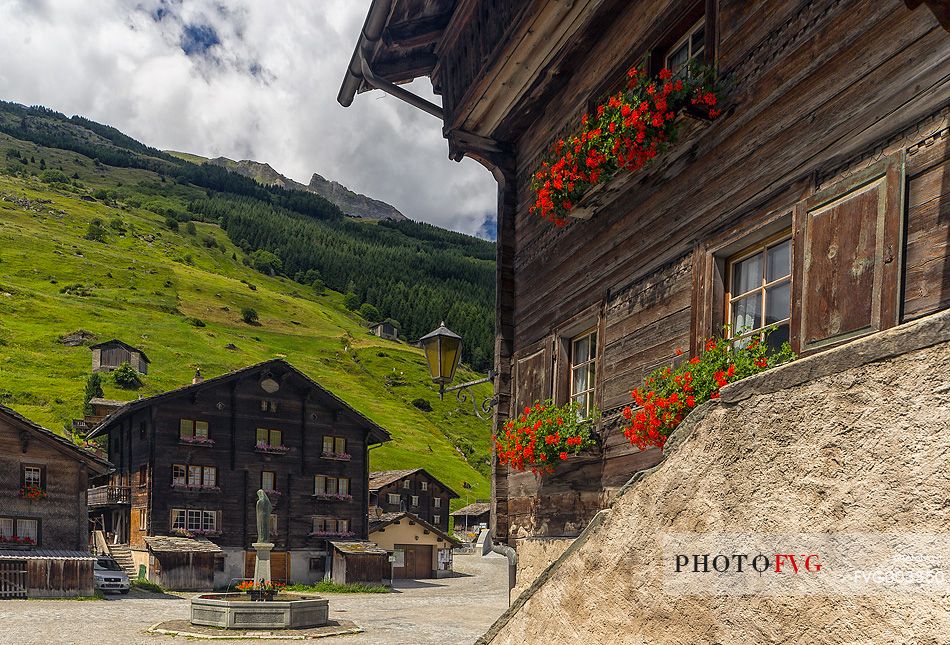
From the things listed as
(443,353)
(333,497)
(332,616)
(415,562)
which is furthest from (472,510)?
(443,353)

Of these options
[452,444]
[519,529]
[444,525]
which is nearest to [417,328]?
[452,444]

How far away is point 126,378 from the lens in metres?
92.8

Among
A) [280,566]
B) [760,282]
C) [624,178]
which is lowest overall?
[280,566]

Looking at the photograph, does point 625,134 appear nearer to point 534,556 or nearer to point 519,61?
point 519,61

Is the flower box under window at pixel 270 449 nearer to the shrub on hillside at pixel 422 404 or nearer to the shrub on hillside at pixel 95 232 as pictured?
the shrub on hillside at pixel 422 404

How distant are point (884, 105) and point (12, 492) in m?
37.1

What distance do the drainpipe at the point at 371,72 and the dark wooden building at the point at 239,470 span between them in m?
34.0

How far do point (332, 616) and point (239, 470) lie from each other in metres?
17.1

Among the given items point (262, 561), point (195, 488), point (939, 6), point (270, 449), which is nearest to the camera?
point (939, 6)

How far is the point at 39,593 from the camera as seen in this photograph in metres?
32.5

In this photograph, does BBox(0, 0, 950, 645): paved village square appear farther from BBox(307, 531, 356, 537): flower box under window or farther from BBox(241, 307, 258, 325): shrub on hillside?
BBox(241, 307, 258, 325): shrub on hillside

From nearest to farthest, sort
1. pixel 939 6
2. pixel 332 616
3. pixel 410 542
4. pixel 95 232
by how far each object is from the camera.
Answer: pixel 939 6 → pixel 332 616 → pixel 410 542 → pixel 95 232

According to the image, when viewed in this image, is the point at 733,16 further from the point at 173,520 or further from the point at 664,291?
the point at 173,520

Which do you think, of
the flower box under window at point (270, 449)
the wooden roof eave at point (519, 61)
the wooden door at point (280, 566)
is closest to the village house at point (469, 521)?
the wooden door at point (280, 566)
